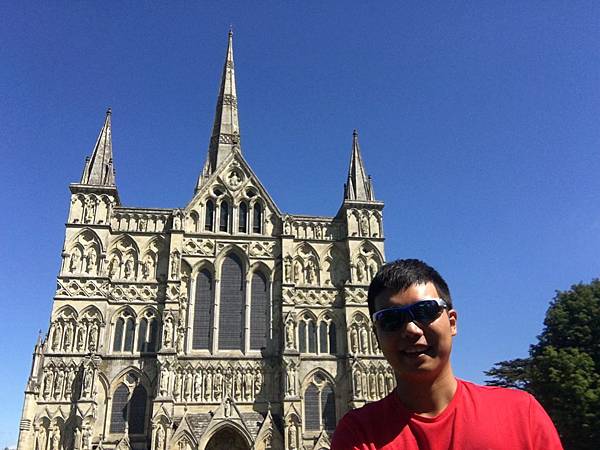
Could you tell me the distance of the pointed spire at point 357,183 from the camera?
101ft

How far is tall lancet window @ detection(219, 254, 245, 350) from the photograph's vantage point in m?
26.8

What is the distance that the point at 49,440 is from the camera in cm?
2336

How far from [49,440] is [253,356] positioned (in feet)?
31.8

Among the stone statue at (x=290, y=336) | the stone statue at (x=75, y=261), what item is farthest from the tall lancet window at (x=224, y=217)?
the stone statue at (x=75, y=261)

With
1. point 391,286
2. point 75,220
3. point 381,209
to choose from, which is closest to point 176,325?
point 75,220

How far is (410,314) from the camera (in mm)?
2359

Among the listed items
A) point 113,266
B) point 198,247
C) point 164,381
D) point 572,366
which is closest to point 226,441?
point 164,381

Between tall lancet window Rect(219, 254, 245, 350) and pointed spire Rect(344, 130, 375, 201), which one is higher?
pointed spire Rect(344, 130, 375, 201)

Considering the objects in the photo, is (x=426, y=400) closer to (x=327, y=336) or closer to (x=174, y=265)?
(x=327, y=336)

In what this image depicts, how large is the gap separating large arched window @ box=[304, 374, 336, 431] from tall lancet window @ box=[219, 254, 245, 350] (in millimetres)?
4083

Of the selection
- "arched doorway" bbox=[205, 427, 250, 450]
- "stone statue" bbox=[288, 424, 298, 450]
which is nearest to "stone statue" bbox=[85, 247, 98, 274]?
"arched doorway" bbox=[205, 427, 250, 450]

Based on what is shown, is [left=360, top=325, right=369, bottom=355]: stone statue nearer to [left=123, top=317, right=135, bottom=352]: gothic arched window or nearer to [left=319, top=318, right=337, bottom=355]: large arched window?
[left=319, top=318, right=337, bottom=355]: large arched window

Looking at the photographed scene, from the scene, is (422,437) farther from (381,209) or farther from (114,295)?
(381,209)

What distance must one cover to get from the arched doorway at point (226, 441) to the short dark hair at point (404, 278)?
932 inches
